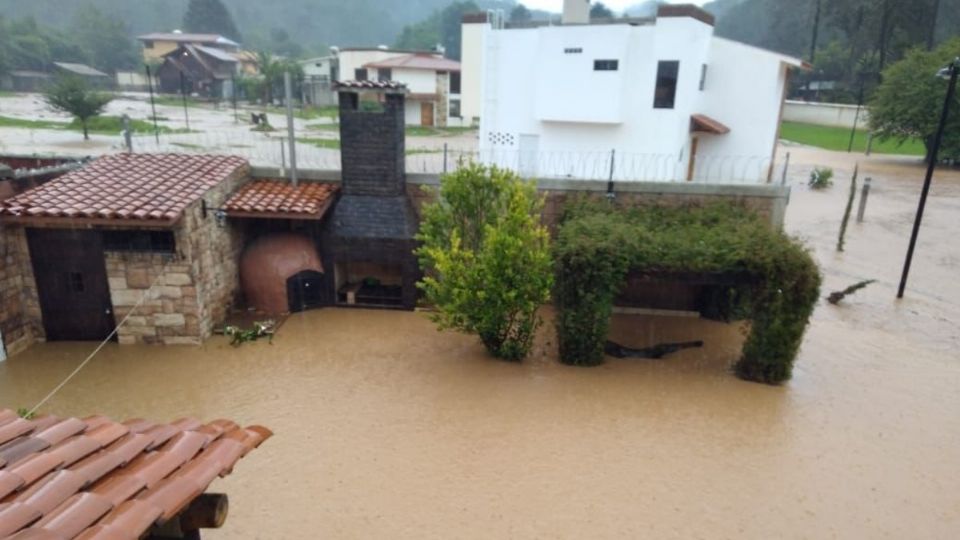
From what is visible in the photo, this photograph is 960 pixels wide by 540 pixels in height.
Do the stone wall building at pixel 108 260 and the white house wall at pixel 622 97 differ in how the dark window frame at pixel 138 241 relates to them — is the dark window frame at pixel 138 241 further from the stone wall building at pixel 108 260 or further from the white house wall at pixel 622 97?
the white house wall at pixel 622 97

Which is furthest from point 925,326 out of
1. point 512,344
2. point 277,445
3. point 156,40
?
point 156,40

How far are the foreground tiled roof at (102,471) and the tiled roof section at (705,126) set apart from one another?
21254 mm

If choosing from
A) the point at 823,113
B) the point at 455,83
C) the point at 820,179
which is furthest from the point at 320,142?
the point at 823,113

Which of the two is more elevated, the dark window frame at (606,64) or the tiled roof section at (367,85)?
the dark window frame at (606,64)

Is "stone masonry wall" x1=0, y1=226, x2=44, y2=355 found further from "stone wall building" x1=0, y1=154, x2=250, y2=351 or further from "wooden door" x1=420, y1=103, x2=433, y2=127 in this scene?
"wooden door" x1=420, y1=103, x2=433, y2=127

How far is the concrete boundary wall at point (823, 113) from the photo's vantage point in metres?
52.4

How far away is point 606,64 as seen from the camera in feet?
69.4

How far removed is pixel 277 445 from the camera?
8156 mm

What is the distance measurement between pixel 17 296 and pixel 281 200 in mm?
5052

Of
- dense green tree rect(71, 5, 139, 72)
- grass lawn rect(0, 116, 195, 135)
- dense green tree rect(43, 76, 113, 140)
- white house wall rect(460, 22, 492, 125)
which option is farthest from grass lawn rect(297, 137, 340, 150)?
dense green tree rect(71, 5, 139, 72)

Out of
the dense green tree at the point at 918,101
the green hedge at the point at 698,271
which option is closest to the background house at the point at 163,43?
the dense green tree at the point at 918,101

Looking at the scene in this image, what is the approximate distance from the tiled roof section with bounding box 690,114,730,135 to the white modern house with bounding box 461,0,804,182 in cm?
4

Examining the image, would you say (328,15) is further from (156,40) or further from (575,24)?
(575,24)

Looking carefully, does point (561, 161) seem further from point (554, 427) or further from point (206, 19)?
point (206, 19)
